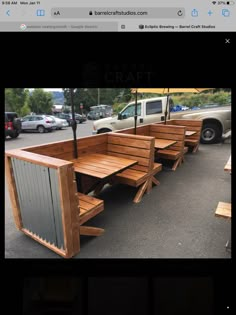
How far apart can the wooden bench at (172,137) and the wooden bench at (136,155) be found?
763 millimetres

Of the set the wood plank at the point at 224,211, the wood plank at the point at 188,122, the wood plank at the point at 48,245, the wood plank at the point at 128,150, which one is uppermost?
the wood plank at the point at 188,122

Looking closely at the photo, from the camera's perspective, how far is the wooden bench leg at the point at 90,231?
144 centimetres

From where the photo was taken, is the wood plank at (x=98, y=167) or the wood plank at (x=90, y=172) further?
the wood plank at (x=98, y=167)

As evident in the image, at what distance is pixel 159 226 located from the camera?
1.64 metres

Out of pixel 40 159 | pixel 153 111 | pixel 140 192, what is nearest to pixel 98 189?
pixel 140 192

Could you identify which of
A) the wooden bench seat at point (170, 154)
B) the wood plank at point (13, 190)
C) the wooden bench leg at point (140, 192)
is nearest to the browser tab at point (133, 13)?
the wood plank at point (13, 190)

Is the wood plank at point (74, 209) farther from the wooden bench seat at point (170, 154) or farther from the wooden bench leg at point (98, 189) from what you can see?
the wooden bench seat at point (170, 154)

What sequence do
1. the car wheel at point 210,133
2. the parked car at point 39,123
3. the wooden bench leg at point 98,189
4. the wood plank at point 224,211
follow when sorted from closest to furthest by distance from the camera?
the wood plank at point 224,211 < the wooden bench leg at point 98,189 < the car wheel at point 210,133 < the parked car at point 39,123

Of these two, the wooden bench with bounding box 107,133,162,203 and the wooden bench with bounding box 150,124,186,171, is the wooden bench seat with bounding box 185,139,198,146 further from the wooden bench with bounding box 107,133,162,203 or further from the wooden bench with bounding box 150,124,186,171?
the wooden bench with bounding box 107,133,162,203

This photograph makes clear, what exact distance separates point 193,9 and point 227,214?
1.14 m

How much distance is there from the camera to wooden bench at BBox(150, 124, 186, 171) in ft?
10.0

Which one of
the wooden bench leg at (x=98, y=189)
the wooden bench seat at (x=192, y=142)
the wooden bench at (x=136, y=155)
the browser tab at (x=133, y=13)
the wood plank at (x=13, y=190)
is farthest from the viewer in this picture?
the wooden bench seat at (x=192, y=142)

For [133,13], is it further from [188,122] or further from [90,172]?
[188,122]
